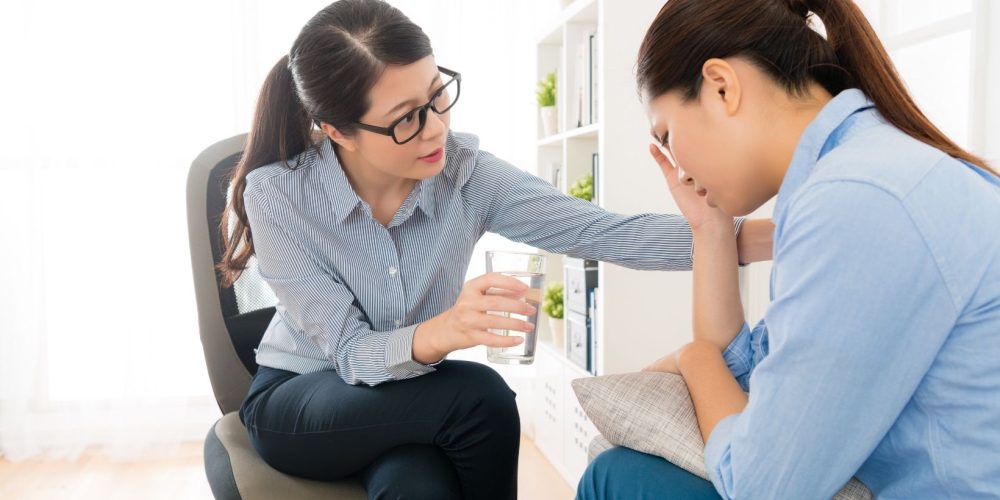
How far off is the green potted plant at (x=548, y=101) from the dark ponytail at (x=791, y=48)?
1.90 meters

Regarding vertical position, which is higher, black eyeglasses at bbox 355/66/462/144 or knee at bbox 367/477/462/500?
black eyeglasses at bbox 355/66/462/144

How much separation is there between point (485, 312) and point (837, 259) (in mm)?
533

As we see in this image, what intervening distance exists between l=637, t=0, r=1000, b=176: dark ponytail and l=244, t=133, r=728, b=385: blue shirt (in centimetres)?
→ 44

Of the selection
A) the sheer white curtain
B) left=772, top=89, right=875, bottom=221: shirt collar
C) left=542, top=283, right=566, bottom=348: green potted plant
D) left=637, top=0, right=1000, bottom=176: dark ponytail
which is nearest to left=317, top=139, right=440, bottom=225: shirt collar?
left=637, top=0, right=1000, bottom=176: dark ponytail

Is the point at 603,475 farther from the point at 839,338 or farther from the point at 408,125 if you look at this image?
the point at 408,125

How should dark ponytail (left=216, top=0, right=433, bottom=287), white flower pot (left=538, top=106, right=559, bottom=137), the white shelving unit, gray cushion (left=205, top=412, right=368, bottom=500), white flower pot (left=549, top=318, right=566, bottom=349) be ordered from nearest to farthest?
gray cushion (left=205, top=412, right=368, bottom=500)
dark ponytail (left=216, top=0, right=433, bottom=287)
the white shelving unit
white flower pot (left=549, top=318, right=566, bottom=349)
white flower pot (left=538, top=106, right=559, bottom=137)

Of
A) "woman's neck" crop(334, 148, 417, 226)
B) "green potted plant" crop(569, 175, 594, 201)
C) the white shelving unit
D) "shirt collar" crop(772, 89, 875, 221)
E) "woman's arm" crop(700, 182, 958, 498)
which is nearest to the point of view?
"woman's arm" crop(700, 182, 958, 498)

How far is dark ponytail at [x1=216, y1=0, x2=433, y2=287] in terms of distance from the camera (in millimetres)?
1296

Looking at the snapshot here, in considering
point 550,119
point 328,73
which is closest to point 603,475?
point 328,73

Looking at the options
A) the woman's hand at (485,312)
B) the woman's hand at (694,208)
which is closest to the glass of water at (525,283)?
the woman's hand at (485,312)

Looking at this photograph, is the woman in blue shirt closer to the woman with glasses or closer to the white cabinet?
the woman with glasses

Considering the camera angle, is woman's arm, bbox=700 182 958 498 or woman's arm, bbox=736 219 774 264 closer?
woman's arm, bbox=700 182 958 498

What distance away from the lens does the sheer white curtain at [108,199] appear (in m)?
2.91

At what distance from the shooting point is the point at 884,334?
67 centimetres
